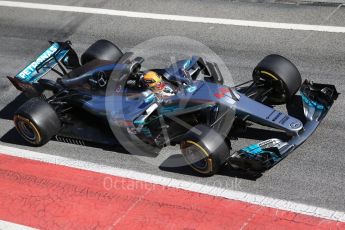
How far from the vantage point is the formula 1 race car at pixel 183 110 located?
9289 millimetres

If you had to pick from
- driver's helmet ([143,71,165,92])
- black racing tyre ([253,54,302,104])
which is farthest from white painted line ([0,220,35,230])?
black racing tyre ([253,54,302,104])

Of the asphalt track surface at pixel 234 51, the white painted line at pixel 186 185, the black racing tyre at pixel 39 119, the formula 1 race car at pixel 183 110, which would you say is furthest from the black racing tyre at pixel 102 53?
the white painted line at pixel 186 185

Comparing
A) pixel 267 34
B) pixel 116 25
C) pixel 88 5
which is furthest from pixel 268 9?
pixel 88 5

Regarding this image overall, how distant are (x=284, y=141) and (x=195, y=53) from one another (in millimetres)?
4179

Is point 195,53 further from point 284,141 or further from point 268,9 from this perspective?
point 284,141

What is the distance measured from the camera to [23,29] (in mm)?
15508

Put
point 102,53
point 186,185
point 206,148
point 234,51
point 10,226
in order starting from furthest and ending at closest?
point 234,51, point 102,53, point 186,185, point 10,226, point 206,148

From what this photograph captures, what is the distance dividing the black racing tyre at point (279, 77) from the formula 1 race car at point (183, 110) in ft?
0.06

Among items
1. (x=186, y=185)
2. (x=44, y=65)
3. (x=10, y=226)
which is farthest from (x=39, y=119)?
(x=186, y=185)

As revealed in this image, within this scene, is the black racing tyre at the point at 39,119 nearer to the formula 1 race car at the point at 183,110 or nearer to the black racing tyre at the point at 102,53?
the formula 1 race car at the point at 183,110

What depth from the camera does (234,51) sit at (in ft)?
42.9

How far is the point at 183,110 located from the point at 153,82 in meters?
0.73

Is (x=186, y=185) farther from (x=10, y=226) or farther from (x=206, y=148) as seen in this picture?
(x=10, y=226)

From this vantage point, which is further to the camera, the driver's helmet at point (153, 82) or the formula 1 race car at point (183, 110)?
the driver's helmet at point (153, 82)
